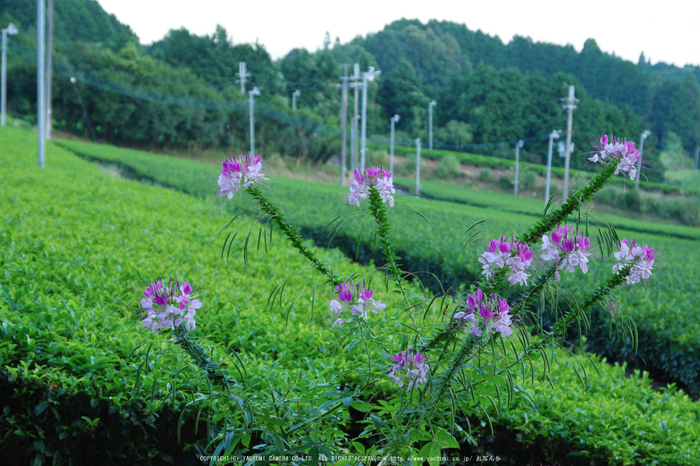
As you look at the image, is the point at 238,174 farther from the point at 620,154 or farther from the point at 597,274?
the point at 597,274

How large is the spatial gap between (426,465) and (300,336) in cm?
111

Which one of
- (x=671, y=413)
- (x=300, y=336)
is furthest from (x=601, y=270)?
(x=300, y=336)

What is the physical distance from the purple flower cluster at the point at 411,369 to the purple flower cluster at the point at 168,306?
2.04 ft

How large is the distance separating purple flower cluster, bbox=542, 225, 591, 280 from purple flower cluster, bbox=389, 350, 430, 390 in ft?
1.55

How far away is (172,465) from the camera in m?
2.12

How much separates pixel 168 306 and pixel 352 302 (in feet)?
1.78

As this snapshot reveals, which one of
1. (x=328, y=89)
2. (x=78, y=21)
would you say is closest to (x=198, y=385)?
(x=78, y=21)

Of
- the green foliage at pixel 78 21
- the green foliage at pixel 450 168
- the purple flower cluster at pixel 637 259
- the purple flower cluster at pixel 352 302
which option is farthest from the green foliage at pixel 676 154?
the green foliage at pixel 78 21

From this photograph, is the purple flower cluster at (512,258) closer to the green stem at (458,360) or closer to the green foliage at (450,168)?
the green stem at (458,360)

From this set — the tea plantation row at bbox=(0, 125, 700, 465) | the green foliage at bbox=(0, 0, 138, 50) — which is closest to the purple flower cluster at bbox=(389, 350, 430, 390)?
the tea plantation row at bbox=(0, 125, 700, 465)

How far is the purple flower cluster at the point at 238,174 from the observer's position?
156 centimetres

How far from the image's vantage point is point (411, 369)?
5.24 feet

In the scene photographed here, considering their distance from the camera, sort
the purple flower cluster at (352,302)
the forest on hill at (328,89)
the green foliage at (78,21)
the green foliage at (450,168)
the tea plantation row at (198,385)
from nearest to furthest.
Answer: the purple flower cluster at (352,302)
the tea plantation row at (198,385)
the forest on hill at (328,89)
the green foliage at (78,21)
the green foliage at (450,168)

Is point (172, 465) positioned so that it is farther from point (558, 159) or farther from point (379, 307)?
point (558, 159)
